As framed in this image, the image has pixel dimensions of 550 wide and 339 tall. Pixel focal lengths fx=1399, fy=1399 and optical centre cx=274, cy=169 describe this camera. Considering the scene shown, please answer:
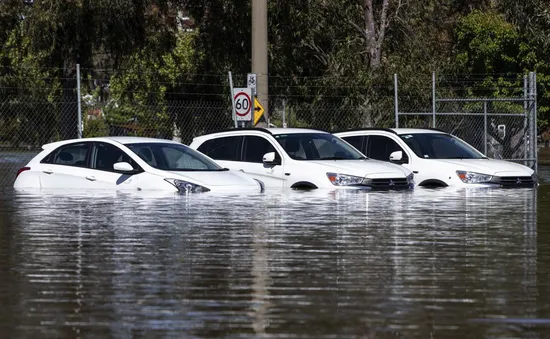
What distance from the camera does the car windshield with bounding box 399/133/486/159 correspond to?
26.4 metres

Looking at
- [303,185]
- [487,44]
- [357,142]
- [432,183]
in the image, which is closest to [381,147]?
[357,142]

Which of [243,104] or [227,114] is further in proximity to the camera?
[227,114]

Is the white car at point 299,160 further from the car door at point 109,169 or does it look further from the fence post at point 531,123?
the fence post at point 531,123

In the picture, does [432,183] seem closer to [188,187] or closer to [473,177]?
[473,177]

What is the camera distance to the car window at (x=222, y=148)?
24734mm

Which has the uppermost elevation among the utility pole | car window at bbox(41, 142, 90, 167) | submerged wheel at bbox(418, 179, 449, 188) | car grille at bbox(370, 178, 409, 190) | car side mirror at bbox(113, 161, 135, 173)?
the utility pole

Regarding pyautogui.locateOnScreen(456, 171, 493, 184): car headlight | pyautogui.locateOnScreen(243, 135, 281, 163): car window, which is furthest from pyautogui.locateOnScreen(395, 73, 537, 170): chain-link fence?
pyautogui.locateOnScreen(243, 135, 281, 163): car window

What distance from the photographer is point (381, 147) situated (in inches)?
1051

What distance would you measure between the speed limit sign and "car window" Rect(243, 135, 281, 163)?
436 centimetres

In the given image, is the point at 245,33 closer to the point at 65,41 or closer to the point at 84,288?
the point at 65,41

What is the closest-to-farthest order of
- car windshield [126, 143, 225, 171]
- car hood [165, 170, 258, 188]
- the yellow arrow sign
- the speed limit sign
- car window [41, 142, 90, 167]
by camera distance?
car hood [165, 170, 258, 188]
car windshield [126, 143, 225, 171]
car window [41, 142, 90, 167]
the speed limit sign
the yellow arrow sign

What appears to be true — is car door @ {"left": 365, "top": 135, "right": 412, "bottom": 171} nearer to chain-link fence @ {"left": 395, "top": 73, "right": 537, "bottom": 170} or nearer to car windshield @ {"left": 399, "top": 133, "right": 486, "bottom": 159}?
car windshield @ {"left": 399, "top": 133, "right": 486, "bottom": 159}

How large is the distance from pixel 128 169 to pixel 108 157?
0.86 m

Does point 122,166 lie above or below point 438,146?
below
